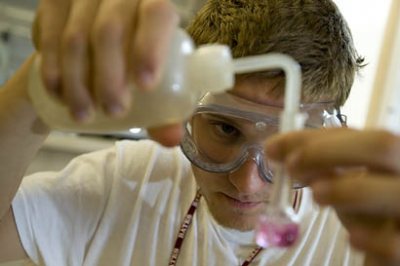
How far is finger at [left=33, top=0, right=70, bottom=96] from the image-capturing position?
425mm

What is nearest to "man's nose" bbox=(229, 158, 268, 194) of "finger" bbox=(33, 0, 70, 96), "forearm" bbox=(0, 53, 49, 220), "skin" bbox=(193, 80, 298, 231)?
"skin" bbox=(193, 80, 298, 231)

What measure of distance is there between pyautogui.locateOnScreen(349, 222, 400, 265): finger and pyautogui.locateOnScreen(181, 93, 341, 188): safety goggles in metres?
0.39

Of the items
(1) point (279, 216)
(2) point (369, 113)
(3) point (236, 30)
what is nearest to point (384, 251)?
(1) point (279, 216)

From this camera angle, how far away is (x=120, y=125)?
480 mm

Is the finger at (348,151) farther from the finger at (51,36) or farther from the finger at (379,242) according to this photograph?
the finger at (51,36)

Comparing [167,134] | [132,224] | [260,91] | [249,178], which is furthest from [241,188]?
[167,134]

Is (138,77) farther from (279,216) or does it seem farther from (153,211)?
(153,211)

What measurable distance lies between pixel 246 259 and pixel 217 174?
0.68 feet

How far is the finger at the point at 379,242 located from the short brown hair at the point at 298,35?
0.47 m

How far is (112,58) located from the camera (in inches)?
16.0

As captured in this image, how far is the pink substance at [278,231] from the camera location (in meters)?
0.50

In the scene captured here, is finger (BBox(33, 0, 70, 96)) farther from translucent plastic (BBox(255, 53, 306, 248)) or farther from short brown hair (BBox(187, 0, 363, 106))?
short brown hair (BBox(187, 0, 363, 106))

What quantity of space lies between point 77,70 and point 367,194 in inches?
10.2

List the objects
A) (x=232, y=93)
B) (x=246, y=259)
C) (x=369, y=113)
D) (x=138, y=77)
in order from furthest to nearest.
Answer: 1. (x=369, y=113)
2. (x=246, y=259)
3. (x=232, y=93)
4. (x=138, y=77)
